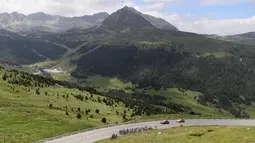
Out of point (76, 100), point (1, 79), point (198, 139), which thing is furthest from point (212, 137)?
point (1, 79)

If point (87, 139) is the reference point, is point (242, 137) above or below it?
above

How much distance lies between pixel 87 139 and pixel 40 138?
38.9 feet

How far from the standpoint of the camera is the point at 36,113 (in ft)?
342

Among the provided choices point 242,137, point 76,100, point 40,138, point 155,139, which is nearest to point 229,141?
point 242,137

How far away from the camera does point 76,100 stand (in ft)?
518

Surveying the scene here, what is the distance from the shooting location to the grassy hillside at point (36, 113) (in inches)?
3273

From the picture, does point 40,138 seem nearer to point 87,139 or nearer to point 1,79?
point 87,139

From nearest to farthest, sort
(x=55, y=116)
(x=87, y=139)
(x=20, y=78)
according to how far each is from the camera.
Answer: (x=87, y=139), (x=55, y=116), (x=20, y=78)

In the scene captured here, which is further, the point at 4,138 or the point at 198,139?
the point at 4,138

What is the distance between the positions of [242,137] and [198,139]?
7.92 m

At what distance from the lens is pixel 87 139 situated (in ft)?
262

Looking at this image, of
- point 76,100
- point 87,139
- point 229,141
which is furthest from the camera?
point 76,100

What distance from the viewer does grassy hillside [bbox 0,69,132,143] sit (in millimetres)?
83137

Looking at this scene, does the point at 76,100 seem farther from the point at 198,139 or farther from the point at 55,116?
the point at 198,139
